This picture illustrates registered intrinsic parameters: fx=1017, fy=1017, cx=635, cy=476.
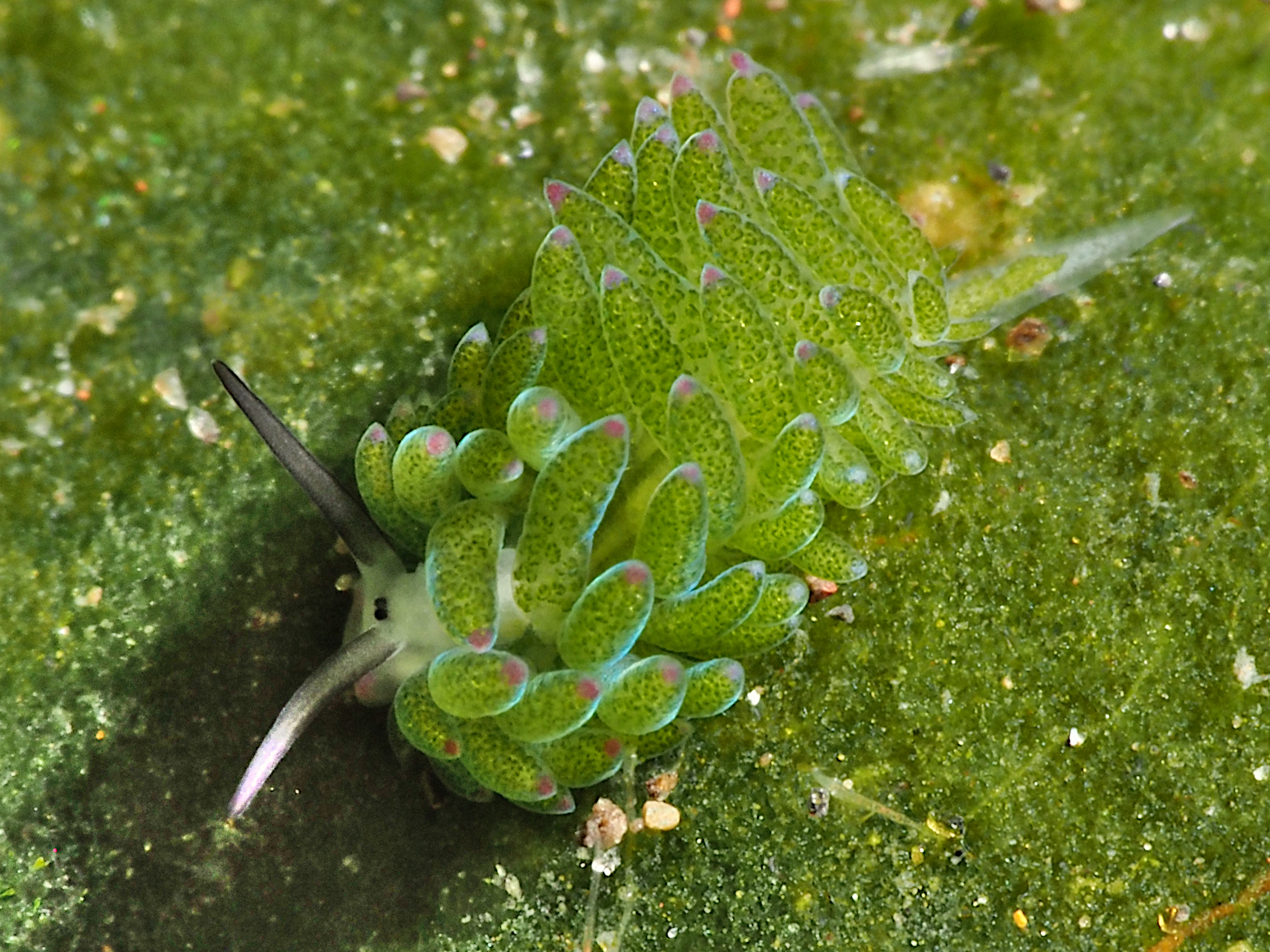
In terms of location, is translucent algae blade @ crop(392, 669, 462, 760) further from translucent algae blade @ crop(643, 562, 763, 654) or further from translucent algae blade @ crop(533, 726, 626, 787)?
translucent algae blade @ crop(643, 562, 763, 654)

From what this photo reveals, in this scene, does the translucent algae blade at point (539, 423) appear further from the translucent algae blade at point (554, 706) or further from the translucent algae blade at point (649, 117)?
the translucent algae blade at point (649, 117)

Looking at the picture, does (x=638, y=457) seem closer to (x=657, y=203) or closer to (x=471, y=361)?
(x=471, y=361)

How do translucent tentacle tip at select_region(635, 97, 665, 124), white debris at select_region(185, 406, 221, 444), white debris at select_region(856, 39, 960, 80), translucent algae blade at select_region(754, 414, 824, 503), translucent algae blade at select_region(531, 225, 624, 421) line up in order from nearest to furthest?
translucent algae blade at select_region(754, 414, 824, 503)
translucent algae blade at select_region(531, 225, 624, 421)
translucent tentacle tip at select_region(635, 97, 665, 124)
white debris at select_region(185, 406, 221, 444)
white debris at select_region(856, 39, 960, 80)

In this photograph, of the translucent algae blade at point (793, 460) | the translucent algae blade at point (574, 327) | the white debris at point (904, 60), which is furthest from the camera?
the white debris at point (904, 60)

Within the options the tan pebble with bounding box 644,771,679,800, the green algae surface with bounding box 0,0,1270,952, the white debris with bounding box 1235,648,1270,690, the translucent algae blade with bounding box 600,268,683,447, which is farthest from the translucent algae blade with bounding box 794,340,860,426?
the white debris with bounding box 1235,648,1270,690

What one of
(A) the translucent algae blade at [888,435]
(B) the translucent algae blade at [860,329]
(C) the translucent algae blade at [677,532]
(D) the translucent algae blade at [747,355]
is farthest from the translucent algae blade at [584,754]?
(B) the translucent algae blade at [860,329]

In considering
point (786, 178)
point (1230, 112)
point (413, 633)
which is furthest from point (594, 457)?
point (1230, 112)
